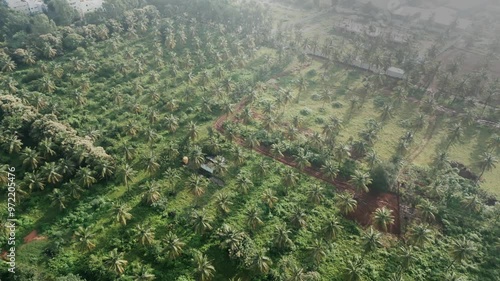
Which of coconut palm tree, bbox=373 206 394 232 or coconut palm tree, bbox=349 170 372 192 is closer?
coconut palm tree, bbox=373 206 394 232

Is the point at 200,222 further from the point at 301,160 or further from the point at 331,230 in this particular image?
the point at 301,160

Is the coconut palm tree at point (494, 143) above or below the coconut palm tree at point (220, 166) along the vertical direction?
below

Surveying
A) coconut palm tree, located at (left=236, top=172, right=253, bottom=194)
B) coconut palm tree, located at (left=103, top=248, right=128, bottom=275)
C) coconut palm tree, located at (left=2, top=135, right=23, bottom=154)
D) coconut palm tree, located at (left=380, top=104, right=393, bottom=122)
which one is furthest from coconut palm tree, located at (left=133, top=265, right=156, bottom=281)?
coconut palm tree, located at (left=380, top=104, right=393, bottom=122)

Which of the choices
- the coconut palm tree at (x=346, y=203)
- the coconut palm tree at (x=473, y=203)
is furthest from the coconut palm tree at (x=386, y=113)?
the coconut palm tree at (x=346, y=203)

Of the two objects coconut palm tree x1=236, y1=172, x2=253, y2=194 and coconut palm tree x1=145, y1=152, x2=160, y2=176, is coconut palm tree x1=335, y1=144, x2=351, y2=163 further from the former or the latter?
coconut palm tree x1=145, y1=152, x2=160, y2=176

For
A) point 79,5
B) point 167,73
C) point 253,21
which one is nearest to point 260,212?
point 167,73

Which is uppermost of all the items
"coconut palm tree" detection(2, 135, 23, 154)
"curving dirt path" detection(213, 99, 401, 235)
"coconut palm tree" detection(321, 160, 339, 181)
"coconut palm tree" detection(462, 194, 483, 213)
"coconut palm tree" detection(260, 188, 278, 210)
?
"coconut palm tree" detection(2, 135, 23, 154)

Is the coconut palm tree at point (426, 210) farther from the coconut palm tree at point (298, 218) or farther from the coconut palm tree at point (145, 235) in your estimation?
the coconut palm tree at point (145, 235)
